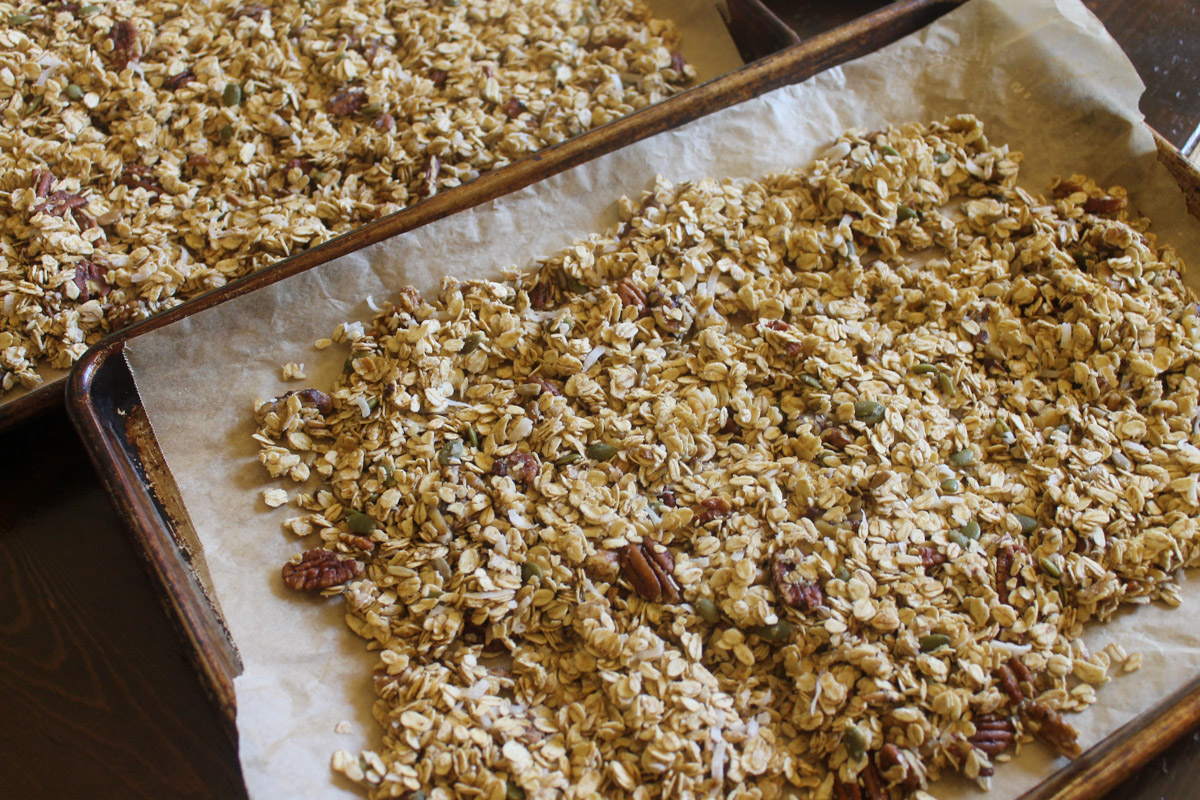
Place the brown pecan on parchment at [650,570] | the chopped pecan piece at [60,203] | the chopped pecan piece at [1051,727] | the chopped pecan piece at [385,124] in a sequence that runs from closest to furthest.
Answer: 1. the chopped pecan piece at [1051,727]
2. the brown pecan on parchment at [650,570]
3. the chopped pecan piece at [60,203]
4. the chopped pecan piece at [385,124]

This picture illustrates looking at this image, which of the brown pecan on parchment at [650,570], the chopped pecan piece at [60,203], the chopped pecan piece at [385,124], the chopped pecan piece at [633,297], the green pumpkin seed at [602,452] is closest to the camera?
the brown pecan on parchment at [650,570]

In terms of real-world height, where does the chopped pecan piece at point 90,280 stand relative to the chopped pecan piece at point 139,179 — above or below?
below

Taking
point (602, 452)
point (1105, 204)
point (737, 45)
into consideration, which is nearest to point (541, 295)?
point (602, 452)

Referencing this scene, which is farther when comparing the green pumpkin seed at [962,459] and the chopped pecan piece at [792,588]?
the green pumpkin seed at [962,459]

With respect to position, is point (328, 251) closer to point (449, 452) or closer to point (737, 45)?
point (449, 452)

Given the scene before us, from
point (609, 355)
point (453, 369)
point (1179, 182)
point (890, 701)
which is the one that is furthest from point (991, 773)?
point (1179, 182)

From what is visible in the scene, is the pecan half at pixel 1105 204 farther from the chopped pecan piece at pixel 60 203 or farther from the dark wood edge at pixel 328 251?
the chopped pecan piece at pixel 60 203

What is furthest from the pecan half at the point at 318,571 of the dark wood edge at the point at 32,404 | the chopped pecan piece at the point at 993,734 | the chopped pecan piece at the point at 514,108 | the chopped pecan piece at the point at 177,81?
the chopped pecan piece at the point at 177,81

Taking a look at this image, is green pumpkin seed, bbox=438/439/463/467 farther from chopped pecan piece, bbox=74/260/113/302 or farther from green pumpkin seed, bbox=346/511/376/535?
chopped pecan piece, bbox=74/260/113/302
